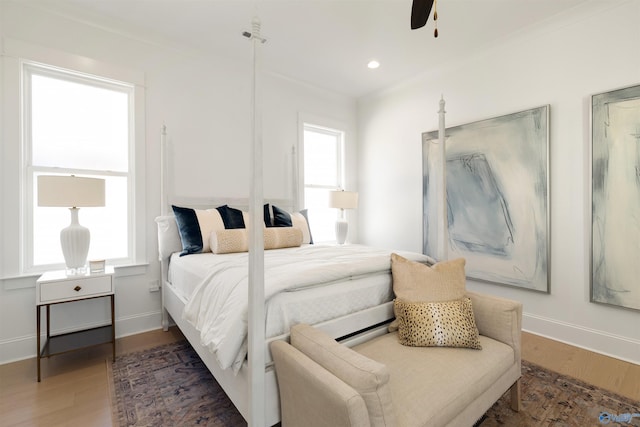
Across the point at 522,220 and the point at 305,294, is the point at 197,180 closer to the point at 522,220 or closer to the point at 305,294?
the point at 305,294

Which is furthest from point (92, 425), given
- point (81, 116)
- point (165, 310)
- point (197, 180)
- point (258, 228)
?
point (81, 116)

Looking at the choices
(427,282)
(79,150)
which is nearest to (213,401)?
(427,282)

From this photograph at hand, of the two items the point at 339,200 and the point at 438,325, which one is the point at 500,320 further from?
the point at 339,200

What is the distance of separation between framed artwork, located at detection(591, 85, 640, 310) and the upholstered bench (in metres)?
1.36

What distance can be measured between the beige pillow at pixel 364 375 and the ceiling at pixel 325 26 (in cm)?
216

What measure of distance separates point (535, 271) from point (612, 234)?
629 millimetres

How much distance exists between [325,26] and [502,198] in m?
2.36

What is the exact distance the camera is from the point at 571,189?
8.25 ft

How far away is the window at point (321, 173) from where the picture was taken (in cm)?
410

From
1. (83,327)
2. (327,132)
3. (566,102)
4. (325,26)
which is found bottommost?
(83,327)

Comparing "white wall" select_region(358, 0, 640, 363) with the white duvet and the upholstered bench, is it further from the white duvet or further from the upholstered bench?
the white duvet

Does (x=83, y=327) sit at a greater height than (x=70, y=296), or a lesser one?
lesser

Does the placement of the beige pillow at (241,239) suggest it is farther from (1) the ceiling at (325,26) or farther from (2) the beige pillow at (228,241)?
(1) the ceiling at (325,26)

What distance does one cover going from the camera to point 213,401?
1.77 metres
